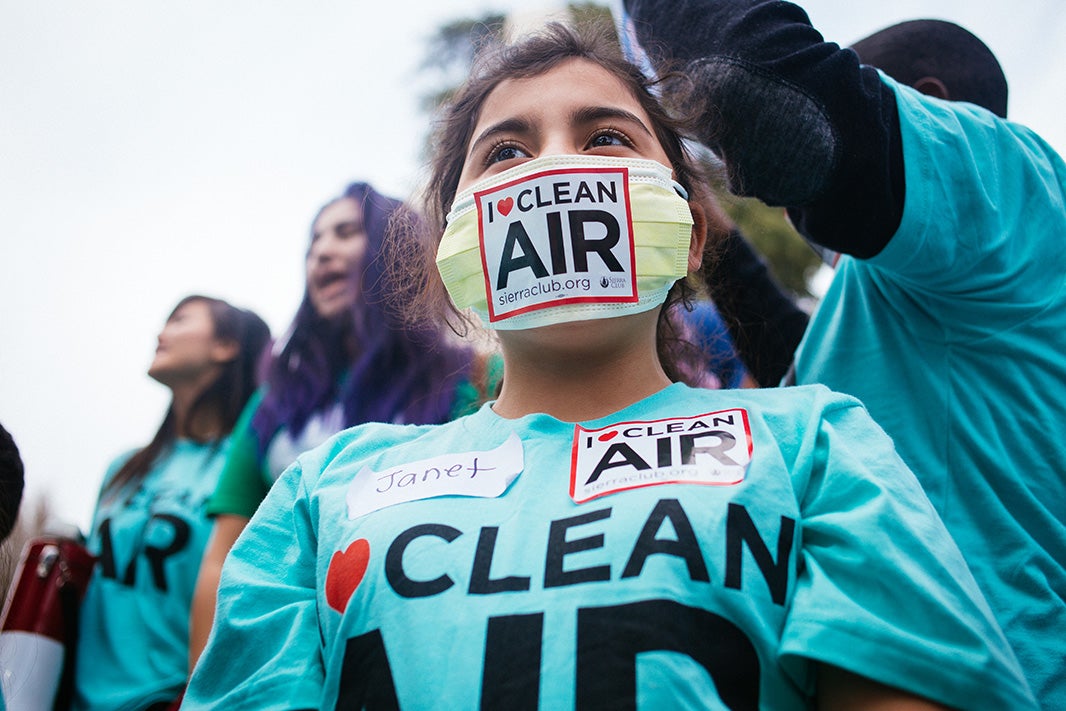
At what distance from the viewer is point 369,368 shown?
2904mm

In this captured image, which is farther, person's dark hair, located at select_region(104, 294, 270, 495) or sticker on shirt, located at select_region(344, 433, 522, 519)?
person's dark hair, located at select_region(104, 294, 270, 495)

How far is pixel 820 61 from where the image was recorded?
1633mm

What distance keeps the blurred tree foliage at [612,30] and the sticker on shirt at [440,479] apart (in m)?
1.01

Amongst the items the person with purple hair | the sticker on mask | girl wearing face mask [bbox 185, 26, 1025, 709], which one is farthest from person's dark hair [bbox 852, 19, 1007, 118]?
the person with purple hair

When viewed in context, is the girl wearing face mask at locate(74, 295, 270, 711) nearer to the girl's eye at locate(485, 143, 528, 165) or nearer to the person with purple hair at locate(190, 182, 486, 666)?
the person with purple hair at locate(190, 182, 486, 666)

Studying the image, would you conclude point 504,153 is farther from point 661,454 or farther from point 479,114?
point 661,454

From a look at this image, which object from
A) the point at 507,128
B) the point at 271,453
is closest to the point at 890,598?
the point at 507,128

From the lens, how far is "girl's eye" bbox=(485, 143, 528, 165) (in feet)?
5.65

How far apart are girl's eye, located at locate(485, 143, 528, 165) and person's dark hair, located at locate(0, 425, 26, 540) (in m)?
1.36

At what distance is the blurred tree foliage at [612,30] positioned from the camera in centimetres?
243

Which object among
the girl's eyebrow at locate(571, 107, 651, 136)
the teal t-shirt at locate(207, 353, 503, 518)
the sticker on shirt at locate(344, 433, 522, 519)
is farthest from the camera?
the teal t-shirt at locate(207, 353, 503, 518)

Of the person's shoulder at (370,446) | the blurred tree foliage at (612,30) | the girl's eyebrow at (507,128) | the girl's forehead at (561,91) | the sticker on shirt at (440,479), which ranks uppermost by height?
the blurred tree foliage at (612,30)

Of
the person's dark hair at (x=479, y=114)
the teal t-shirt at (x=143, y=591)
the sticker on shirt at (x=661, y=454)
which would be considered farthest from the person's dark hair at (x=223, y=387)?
the sticker on shirt at (x=661, y=454)

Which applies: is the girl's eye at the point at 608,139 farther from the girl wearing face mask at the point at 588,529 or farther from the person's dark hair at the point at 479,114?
the person's dark hair at the point at 479,114
